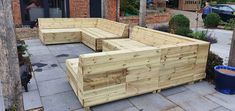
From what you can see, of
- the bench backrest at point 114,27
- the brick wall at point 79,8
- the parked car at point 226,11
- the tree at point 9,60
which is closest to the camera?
the tree at point 9,60

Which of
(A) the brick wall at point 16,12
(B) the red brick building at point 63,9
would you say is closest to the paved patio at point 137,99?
(A) the brick wall at point 16,12

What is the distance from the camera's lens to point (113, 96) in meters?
3.64

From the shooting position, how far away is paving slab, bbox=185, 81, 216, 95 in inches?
164

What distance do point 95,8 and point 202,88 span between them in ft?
22.5

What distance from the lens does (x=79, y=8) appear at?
31.9ft

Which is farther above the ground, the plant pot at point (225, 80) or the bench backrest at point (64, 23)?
the bench backrest at point (64, 23)

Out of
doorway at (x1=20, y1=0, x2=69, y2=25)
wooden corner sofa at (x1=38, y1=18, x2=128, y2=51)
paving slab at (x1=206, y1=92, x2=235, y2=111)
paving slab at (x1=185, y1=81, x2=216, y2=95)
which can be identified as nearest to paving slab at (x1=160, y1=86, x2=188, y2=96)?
paving slab at (x1=185, y1=81, x2=216, y2=95)

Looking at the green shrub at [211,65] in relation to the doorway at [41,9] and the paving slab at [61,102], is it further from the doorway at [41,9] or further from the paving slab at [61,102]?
the doorway at [41,9]

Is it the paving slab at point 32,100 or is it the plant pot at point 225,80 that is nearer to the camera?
the paving slab at point 32,100

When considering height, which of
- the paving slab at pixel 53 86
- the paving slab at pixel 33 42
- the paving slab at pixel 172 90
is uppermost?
the paving slab at pixel 33 42

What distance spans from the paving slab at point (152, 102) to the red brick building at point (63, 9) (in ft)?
20.5

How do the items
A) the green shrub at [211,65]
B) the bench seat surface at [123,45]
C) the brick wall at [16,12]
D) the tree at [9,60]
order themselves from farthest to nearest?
the brick wall at [16,12] < the bench seat surface at [123,45] < the green shrub at [211,65] < the tree at [9,60]

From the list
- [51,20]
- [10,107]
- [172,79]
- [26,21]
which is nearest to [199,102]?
[172,79]

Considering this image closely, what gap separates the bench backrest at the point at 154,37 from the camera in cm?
466
